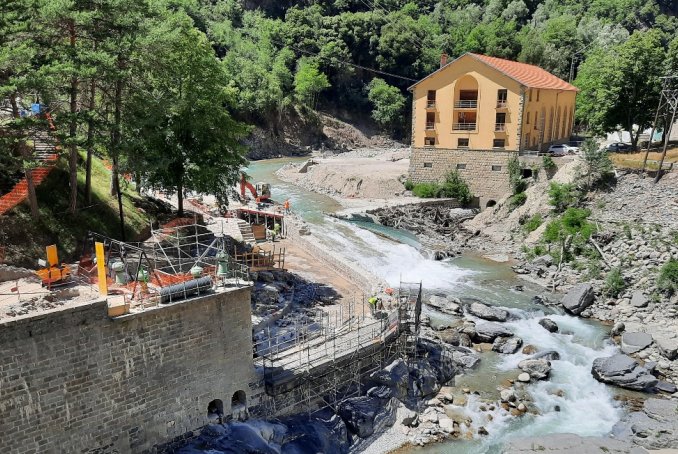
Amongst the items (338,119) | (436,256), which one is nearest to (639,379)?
(436,256)

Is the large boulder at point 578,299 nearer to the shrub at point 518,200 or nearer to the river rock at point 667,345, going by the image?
the river rock at point 667,345

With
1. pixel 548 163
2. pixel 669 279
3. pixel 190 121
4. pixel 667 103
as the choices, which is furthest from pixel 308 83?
pixel 669 279

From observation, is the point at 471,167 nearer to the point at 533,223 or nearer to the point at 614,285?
the point at 533,223

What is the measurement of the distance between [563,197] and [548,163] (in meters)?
4.72

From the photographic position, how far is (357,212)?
45.1 metres

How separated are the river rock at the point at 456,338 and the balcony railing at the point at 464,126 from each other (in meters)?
27.6

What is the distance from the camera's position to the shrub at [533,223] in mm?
40906

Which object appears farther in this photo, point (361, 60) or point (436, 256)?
point (361, 60)

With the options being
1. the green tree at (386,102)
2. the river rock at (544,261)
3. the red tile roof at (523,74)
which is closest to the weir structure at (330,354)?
the river rock at (544,261)

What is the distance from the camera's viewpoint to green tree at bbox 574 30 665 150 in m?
43.5

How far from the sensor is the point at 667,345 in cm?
2478

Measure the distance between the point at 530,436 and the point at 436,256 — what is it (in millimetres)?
18740

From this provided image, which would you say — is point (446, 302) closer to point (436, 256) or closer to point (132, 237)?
point (436, 256)

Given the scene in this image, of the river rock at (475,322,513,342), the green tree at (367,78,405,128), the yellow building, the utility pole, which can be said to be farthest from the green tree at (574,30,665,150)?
the green tree at (367,78,405,128)
